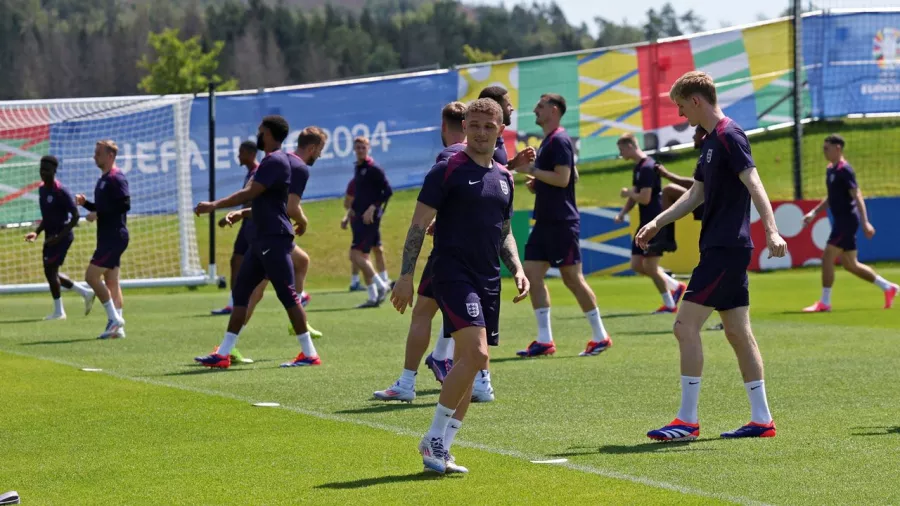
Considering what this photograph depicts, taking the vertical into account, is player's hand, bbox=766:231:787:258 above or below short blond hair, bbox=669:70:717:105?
below

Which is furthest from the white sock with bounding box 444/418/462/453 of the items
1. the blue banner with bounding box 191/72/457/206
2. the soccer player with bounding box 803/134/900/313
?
the blue banner with bounding box 191/72/457/206

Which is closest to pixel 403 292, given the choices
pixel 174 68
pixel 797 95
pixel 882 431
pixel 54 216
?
pixel 882 431

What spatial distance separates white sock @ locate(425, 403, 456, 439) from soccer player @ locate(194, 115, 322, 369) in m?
4.63

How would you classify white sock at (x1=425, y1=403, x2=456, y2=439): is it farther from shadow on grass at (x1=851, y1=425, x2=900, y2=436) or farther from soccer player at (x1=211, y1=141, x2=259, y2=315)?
soccer player at (x1=211, y1=141, x2=259, y2=315)

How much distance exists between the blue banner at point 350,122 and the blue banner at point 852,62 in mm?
9705

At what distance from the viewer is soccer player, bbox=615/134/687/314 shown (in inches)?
615

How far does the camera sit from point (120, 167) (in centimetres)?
2456

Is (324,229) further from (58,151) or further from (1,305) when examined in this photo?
(1,305)

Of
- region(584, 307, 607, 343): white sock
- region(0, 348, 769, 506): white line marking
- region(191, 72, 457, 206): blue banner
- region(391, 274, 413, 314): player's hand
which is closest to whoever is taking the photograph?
region(0, 348, 769, 506): white line marking

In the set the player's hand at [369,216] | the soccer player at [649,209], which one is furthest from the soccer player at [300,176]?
the player's hand at [369,216]

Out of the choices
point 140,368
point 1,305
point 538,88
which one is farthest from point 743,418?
point 538,88

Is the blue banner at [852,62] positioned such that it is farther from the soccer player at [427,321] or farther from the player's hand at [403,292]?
the player's hand at [403,292]

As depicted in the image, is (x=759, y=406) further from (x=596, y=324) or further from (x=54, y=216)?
(x=54, y=216)

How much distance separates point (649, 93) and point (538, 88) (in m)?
3.16
